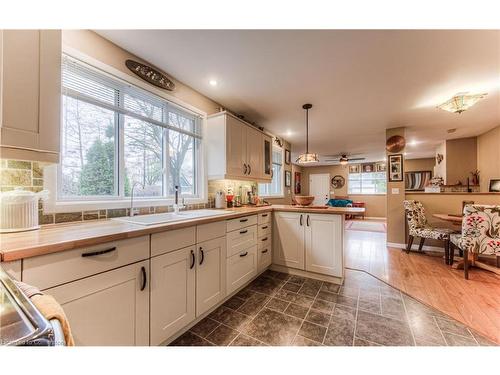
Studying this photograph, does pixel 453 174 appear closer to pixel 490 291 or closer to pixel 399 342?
pixel 490 291

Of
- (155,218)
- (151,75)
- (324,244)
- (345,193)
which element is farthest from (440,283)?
(345,193)

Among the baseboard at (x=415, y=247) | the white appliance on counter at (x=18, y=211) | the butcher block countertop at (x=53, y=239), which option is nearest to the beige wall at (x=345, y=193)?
the baseboard at (x=415, y=247)

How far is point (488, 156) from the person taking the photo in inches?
168

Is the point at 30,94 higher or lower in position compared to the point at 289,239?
higher

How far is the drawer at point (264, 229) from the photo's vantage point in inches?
100.0

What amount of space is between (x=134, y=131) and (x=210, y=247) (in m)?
1.35

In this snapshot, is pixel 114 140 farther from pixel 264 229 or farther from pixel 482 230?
pixel 482 230

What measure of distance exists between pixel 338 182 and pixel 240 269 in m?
7.95

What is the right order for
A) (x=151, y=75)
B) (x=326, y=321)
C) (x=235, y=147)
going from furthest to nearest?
(x=235, y=147)
(x=151, y=75)
(x=326, y=321)

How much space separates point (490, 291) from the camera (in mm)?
2258

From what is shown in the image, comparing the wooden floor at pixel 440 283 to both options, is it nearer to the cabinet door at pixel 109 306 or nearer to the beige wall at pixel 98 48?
the cabinet door at pixel 109 306

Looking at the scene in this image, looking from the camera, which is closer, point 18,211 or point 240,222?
point 18,211

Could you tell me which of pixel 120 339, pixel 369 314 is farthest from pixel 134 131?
pixel 369 314

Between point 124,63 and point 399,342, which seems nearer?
point 399,342
